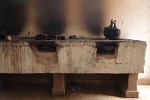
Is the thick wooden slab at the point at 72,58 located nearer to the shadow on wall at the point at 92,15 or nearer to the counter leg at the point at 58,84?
the counter leg at the point at 58,84

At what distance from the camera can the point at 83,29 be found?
4.98 metres

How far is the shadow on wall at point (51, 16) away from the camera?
4.92m

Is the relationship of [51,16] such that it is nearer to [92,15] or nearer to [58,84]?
[92,15]

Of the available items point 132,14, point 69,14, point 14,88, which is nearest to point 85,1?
point 69,14

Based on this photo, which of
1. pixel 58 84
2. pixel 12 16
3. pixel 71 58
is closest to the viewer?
pixel 71 58

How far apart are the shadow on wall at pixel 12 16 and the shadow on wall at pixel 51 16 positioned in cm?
38

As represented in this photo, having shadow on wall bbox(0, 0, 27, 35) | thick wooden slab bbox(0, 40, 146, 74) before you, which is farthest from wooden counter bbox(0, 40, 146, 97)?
shadow on wall bbox(0, 0, 27, 35)

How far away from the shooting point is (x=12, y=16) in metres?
4.91

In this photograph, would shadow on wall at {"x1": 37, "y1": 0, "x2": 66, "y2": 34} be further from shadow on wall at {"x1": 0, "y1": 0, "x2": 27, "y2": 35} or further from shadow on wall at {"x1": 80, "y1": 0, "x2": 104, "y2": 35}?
shadow on wall at {"x1": 80, "y1": 0, "x2": 104, "y2": 35}

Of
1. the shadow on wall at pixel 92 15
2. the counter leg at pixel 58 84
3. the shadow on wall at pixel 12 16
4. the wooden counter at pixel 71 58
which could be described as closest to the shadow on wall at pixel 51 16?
the shadow on wall at pixel 12 16

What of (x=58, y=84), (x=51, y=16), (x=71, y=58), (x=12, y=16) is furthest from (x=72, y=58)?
(x=12, y=16)

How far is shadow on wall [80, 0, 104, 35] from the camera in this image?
4938 mm

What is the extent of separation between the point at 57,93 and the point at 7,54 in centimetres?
120

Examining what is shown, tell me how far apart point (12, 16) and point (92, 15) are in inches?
71.3
